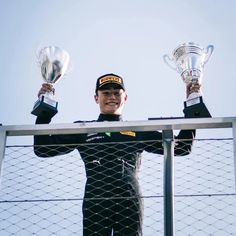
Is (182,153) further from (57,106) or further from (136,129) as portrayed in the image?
(57,106)

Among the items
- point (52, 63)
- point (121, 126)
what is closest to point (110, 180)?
point (121, 126)

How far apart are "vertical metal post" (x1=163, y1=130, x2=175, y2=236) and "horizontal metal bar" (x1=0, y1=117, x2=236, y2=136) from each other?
0.08 meters

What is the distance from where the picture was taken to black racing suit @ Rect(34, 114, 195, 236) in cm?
304

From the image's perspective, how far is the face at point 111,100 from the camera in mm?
3627

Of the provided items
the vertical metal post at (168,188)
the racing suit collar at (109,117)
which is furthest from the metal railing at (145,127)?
the racing suit collar at (109,117)

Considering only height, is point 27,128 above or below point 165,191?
above

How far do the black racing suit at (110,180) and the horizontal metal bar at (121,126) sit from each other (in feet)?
0.41

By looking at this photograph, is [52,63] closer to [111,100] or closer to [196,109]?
[111,100]

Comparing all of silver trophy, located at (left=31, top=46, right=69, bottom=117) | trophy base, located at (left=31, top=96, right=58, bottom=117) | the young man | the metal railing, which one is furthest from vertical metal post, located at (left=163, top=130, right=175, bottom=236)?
silver trophy, located at (left=31, top=46, right=69, bottom=117)

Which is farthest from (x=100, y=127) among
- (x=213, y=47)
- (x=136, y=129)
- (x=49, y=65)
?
(x=213, y=47)

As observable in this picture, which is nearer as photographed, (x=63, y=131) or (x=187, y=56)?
(x=63, y=131)

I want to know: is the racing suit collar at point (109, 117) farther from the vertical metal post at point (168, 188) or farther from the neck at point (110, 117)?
the vertical metal post at point (168, 188)

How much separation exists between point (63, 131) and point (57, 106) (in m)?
0.32

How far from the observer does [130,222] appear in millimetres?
3045
